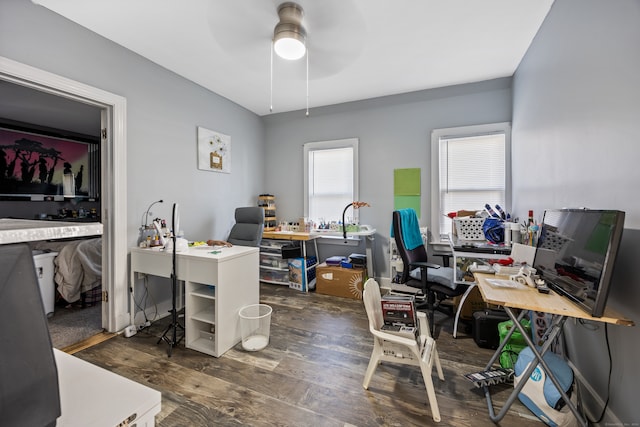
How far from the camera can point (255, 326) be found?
2389 mm

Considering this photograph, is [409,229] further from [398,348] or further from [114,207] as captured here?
[114,207]

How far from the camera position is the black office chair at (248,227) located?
3.33 m

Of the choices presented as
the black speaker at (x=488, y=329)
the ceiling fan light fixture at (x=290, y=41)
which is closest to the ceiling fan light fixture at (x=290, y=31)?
the ceiling fan light fixture at (x=290, y=41)

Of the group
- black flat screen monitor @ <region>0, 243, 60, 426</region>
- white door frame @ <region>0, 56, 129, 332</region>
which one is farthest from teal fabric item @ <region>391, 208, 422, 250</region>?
white door frame @ <region>0, 56, 129, 332</region>

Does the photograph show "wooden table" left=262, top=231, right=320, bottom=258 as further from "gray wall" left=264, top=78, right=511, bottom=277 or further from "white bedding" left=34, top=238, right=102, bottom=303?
"white bedding" left=34, top=238, right=102, bottom=303

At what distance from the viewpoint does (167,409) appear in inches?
A: 62.1

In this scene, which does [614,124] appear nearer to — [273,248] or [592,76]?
[592,76]

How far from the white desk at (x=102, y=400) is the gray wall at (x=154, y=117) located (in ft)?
7.47

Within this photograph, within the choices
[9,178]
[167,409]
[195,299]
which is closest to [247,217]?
[195,299]

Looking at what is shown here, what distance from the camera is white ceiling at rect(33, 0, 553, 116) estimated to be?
6.54ft

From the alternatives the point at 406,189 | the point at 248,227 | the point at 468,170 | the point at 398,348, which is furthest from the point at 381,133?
the point at 398,348

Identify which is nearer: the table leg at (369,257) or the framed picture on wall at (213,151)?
the framed picture on wall at (213,151)

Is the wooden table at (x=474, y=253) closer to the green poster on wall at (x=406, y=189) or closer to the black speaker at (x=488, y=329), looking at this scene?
the black speaker at (x=488, y=329)

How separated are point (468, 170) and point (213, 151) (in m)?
3.28
